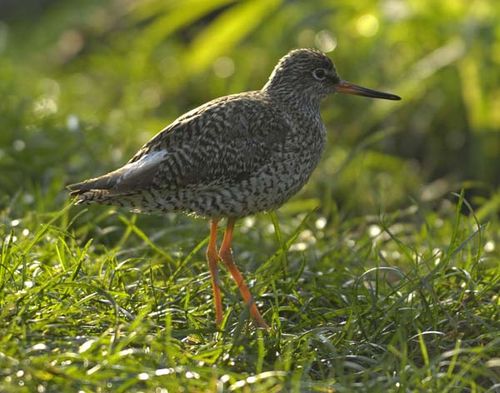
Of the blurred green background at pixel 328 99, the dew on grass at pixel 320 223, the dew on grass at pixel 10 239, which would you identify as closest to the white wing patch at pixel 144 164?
the dew on grass at pixel 10 239

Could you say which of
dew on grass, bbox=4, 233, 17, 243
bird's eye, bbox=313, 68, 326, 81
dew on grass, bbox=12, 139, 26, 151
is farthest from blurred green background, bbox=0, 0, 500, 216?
dew on grass, bbox=4, 233, 17, 243

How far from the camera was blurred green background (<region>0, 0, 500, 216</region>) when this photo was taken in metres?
7.39

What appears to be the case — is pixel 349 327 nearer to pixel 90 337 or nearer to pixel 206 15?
pixel 90 337

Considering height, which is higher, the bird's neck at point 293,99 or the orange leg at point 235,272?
the bird's neck at point 293,99

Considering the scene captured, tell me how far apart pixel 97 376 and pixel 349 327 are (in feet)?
4.25

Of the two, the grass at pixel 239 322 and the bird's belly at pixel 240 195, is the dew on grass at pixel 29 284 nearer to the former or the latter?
the grass at pixel 239 322

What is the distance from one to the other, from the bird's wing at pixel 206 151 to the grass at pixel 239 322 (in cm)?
39

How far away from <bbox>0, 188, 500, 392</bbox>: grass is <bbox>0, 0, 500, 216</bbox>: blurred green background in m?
1.11

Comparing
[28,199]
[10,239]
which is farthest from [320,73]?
[10,239]

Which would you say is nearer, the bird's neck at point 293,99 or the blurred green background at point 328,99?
the bird's neck at point 293,99

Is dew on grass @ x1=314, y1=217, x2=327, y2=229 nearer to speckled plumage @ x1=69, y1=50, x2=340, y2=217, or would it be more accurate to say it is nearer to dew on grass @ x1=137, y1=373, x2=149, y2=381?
speckled plumage @ x1=69, y1=50, x2=340, y2=217

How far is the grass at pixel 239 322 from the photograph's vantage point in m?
4.04

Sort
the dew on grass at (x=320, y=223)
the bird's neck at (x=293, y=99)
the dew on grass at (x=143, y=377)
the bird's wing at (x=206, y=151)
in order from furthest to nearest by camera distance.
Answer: the dew on grass at (x=320, y=223) < the bird's neck at (x=293, y=99) < the bird's wing at (x=206, y=151) < the dew on grass at (x=143, y=377)

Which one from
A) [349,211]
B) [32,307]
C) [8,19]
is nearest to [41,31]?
[8,19]
